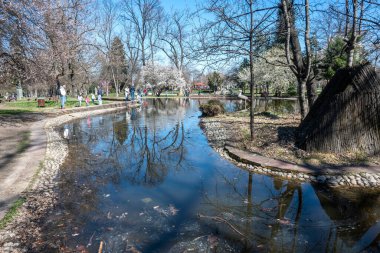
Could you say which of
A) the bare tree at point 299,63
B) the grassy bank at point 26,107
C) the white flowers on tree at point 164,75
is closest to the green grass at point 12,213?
the bare tree at point 299,63

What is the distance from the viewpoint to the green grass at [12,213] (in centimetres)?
411

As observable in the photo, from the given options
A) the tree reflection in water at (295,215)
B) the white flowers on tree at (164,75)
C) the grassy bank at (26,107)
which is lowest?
the tree reflection in water at (295,215)

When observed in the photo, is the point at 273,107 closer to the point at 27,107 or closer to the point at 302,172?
the point at 302,172

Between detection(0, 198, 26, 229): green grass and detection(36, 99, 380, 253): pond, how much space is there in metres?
0.53

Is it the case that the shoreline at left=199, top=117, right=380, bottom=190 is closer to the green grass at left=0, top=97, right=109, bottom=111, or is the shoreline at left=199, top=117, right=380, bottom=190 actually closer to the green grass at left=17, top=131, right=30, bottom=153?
the green grass at left=17, top=131, right=30, bottom=153

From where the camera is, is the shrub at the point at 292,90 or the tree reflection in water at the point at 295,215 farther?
the shrub at the point at 292,90

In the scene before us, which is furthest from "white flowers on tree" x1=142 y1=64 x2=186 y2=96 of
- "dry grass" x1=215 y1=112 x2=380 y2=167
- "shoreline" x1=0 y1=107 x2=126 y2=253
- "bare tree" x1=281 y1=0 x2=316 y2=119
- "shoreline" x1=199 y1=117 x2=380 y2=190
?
"shoreline" x1=199 y1=117 x2=380 y2=190

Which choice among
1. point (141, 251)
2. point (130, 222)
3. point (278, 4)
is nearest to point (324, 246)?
point (141, 251)

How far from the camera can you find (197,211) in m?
4.80

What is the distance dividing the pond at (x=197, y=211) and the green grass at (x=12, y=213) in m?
0.53

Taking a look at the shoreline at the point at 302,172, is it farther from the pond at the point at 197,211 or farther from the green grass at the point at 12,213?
the green grass at the point at 12,213

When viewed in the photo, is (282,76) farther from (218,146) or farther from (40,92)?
(40,92)

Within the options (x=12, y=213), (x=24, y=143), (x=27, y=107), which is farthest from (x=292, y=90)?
(x=12, y=213)

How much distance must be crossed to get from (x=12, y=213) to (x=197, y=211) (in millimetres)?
3012
